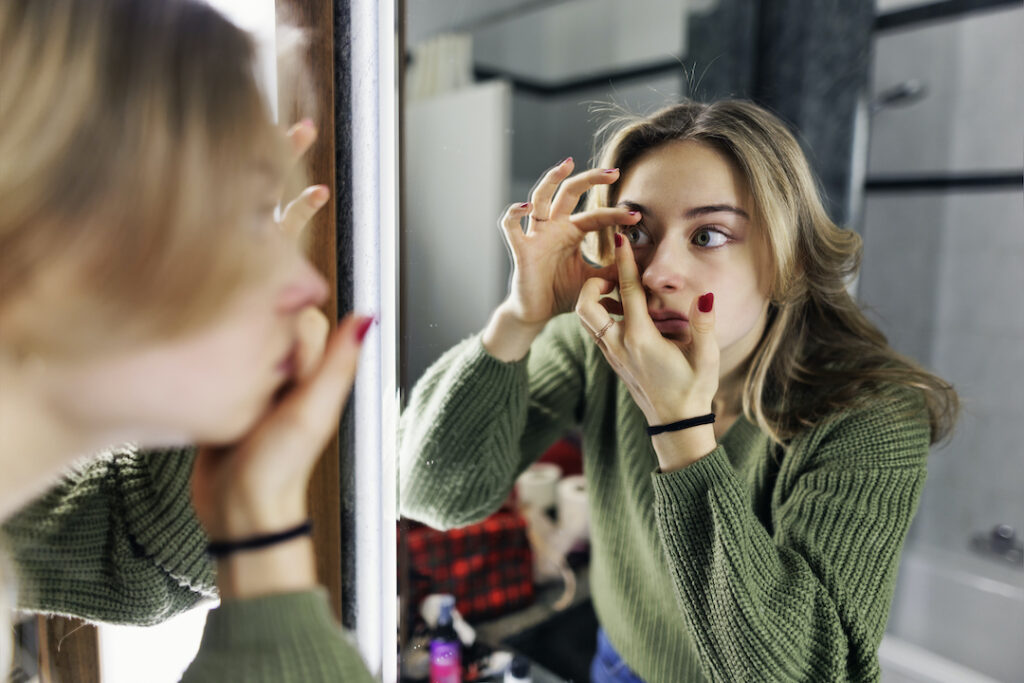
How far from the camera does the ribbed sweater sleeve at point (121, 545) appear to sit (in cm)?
37

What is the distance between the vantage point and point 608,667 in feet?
2.05

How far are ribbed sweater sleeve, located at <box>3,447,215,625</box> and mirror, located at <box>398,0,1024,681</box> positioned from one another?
15cm

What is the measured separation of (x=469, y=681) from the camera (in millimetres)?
616

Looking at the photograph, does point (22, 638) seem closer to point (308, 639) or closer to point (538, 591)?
point (308, 639)

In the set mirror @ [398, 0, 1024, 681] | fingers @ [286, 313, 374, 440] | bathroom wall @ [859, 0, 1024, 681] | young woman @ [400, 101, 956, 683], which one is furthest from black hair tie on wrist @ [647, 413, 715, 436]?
bathroom wall @ [859, 0, 1024, 681]

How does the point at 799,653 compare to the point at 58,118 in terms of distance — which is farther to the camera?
the point at 799,653

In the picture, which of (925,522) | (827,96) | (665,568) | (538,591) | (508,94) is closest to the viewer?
(665,568)

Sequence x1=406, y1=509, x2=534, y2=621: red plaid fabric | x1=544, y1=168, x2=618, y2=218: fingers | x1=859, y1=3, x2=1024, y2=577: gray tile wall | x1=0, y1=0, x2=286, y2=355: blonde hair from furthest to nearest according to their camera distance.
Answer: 1. x1=859, y1=3, x2=1024, y2=577: gray tile wall
2. x1=406, y1=509, x2=534, y2=621: red plaid fabric
3. x1=544, y1=168, x2=618, y2=218: fingers
4. x1=0, y1=0, x2=286, y2=355: blonde hair

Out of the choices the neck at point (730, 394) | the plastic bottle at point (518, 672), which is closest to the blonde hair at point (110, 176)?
the neck at point (730, 394)

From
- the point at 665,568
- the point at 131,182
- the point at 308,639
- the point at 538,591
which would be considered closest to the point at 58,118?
the point at 131,182

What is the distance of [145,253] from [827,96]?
1.03 meters

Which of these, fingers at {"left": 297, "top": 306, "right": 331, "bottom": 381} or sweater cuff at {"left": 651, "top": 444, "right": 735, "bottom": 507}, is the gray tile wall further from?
fingers at {"left": 297, "top": 306, "right": 331, "bottom": 381}

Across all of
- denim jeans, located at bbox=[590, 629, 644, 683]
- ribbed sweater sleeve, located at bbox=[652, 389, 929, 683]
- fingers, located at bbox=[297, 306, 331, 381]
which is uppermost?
fingers, located at bbox=[297, 306, 331, 381]

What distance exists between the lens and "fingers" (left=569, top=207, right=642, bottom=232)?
17.4 inches
